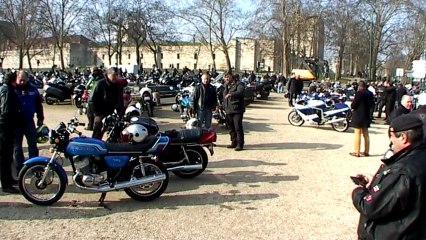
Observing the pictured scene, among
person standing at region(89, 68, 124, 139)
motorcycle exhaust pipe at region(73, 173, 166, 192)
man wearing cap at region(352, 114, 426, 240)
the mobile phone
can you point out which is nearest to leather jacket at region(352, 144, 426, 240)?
man wearing cap at region(352, 114, 426, 240)

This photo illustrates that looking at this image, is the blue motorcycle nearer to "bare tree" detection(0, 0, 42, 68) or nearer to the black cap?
the black cap

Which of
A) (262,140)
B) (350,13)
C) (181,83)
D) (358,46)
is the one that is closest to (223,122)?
(262,140)

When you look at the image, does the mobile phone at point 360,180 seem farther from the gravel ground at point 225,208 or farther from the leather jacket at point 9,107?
the leather jacket at point 9,107

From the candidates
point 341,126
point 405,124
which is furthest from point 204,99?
point 405,124

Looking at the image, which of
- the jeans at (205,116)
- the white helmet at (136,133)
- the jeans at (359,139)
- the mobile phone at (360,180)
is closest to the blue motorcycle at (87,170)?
the white helmet at (136,133)

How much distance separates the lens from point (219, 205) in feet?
19.6

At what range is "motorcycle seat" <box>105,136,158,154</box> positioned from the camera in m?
5.81

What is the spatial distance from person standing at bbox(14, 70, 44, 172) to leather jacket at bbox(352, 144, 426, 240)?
536 cm

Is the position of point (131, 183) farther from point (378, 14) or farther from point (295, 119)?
point (378, 14)

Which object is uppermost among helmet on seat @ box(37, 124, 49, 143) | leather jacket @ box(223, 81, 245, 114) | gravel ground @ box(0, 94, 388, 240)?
leather jacket @ box(223, 81, 245, 114)

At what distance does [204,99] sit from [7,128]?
4.91 m

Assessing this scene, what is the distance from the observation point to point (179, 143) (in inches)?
275

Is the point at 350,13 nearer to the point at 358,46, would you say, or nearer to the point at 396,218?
the point at 358,46

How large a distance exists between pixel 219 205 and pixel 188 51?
97710mm
